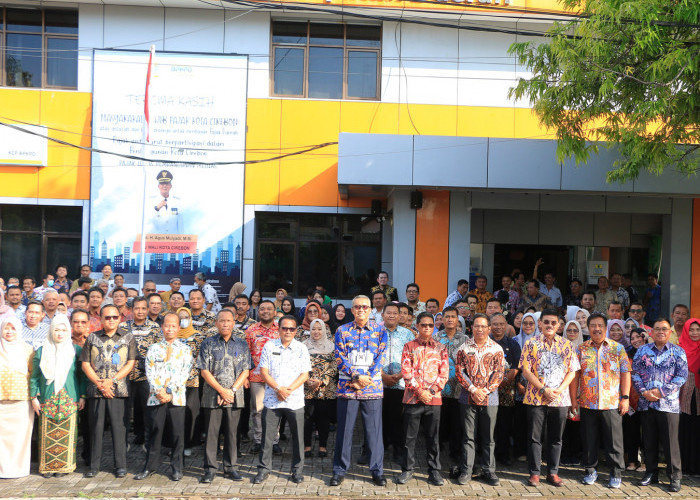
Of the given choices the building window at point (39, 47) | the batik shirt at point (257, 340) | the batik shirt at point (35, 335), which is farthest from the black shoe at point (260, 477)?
the building window at point (39, 47)

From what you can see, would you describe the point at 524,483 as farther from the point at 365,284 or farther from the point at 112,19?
the point at 112,19

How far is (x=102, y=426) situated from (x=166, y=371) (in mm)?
923

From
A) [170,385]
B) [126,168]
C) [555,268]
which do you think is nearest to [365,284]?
[555,268]

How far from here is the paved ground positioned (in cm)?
592

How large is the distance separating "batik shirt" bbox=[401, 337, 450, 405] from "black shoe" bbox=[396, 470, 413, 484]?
73 cm

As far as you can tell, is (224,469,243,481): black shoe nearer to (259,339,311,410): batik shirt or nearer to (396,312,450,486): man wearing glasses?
(259,339,311,410): batik shirt

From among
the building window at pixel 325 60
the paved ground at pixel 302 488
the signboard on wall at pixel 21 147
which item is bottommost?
the paved ground at pixel 302 488

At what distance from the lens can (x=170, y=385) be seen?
6285mm

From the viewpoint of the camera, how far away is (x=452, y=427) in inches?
282

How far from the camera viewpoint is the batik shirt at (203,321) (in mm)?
7395

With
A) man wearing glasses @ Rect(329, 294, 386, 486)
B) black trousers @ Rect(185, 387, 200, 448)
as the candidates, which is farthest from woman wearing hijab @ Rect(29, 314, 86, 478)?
man wearing glasses @ Rect(329, 294, 386, 486)

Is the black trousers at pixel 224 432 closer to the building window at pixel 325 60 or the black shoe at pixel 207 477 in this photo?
the black shoe at pixel 207 477

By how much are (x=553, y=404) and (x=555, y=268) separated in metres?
9.20

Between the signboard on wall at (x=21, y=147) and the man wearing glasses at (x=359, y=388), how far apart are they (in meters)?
10.3
